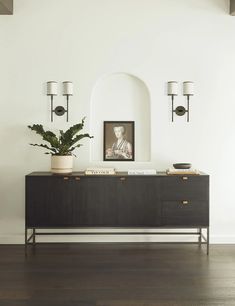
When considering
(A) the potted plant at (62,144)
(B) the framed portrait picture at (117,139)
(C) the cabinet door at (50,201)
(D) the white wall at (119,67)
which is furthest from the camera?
(B) the framed portrait picture at (117,139)

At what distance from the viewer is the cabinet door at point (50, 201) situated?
4508 millimetres

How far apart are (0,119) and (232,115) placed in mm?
2860

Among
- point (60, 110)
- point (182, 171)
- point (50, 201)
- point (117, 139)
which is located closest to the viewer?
point (50, 201)

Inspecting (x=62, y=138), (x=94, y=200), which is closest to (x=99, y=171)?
(x=94, y=200)

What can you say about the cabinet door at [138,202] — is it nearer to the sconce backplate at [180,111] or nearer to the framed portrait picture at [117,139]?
the framed portrait picture at [117,139]

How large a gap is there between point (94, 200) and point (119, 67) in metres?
1.67

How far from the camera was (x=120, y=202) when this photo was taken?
4559mm

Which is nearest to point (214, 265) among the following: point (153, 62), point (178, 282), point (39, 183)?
point (178, 282)

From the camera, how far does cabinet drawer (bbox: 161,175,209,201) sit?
15.0ft

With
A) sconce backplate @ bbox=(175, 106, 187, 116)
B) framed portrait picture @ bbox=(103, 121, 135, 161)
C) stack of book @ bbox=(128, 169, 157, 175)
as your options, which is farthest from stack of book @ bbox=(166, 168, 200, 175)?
sconce backplate @ bbox=(175, 106, 187, 116)

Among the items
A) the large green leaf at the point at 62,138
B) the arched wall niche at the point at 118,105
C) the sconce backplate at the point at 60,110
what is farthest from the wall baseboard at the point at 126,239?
the sconce backplate at the point at 60,110

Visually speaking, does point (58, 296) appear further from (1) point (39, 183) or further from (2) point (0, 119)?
(2) point (0, 119)

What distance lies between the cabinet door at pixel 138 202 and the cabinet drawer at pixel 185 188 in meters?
0.11

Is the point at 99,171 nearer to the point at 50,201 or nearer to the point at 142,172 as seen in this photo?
the point at 142,172
